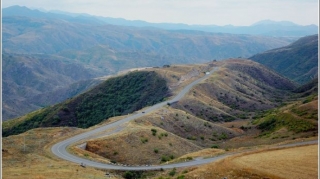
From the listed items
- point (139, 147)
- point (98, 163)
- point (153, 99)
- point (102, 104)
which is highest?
point (98, 163)

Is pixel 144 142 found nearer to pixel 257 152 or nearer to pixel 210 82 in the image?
pixel 257 152

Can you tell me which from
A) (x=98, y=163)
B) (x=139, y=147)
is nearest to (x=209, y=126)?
(x=139, y=147)

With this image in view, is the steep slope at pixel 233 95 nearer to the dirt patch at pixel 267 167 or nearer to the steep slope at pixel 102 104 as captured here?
the steep slope at pixel 102 104

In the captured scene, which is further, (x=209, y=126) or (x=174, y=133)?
(x=209, y=126)

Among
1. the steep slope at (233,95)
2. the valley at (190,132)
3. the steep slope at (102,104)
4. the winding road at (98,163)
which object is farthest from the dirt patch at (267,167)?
the steep slope at (102,104)

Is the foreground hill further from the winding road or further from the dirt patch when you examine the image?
the dirt patch

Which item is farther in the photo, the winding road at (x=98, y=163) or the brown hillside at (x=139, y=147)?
the brown hillside at (x=139, y=147)

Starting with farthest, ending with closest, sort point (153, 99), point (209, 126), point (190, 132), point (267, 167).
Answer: point (153, 99), point (209, 126), point (190, 132), point (267, 167)

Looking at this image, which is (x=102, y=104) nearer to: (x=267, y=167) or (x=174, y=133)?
(x=174, y=133)
